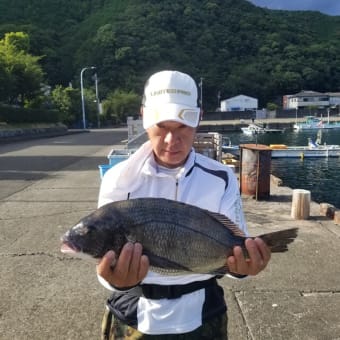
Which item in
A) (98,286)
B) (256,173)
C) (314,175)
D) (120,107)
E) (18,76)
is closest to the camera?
(98,286)

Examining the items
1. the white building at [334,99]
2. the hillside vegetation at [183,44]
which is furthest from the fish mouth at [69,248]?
the white building at [334,99]

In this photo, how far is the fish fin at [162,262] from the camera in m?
1.79

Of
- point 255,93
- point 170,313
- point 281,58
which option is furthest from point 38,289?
point 281,58

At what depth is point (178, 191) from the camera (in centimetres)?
207

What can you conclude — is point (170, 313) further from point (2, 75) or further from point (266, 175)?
point (2, 75)

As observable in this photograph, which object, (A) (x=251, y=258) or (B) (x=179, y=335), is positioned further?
(B) (x=179, y=335)

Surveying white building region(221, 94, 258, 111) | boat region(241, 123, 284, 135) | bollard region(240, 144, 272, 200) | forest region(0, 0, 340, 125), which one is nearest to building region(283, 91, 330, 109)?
forest region(0, 0, 340, 125)

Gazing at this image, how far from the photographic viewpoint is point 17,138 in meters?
31.6

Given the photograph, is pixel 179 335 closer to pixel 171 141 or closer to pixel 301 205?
pixel 171 141

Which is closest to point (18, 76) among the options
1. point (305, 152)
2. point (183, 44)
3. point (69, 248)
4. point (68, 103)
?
point (68, 103)

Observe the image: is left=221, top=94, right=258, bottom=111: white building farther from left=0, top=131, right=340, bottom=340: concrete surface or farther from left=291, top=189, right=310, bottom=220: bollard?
left=0, top=131, right=340, bottom=340: concrete surface

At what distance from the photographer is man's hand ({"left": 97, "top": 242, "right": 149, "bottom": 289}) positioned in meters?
1.73

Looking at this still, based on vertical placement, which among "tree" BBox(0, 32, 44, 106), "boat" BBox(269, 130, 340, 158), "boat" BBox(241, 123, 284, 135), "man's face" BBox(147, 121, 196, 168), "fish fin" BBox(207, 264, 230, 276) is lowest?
"boat" BBox(241, 123, 284, 135)

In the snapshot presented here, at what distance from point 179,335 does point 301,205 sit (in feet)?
20.5
